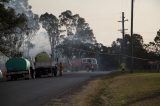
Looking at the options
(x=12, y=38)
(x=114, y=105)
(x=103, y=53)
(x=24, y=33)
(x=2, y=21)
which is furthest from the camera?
(x=103, y=53)

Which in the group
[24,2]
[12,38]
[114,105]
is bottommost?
[114,105]

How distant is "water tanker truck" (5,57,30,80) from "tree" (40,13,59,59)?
60.8m

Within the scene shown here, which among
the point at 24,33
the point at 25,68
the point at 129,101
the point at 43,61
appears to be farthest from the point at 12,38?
the point at 129,101

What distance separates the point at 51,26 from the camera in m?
110

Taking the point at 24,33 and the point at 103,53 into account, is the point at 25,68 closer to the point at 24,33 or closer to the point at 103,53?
the point at 24,33

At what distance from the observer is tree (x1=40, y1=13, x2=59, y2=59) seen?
110 metres

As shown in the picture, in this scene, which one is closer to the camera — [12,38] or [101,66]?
[12,38]

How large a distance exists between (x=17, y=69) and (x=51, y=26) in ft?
208

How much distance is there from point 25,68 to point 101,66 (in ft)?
183

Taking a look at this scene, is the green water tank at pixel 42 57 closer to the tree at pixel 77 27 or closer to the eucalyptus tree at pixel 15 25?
the eucalyptus tree at pixel 15 25

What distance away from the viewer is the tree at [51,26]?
359ft

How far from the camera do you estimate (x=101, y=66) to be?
103 meters

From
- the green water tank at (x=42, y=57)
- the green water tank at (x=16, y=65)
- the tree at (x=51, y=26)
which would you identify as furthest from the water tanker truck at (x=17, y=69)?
the tree at (x=51, y=26)

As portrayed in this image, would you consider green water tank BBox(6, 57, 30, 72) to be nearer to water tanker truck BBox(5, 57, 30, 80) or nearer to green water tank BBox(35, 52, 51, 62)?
water tanker truck BBox(5, 57, 30, 80)
